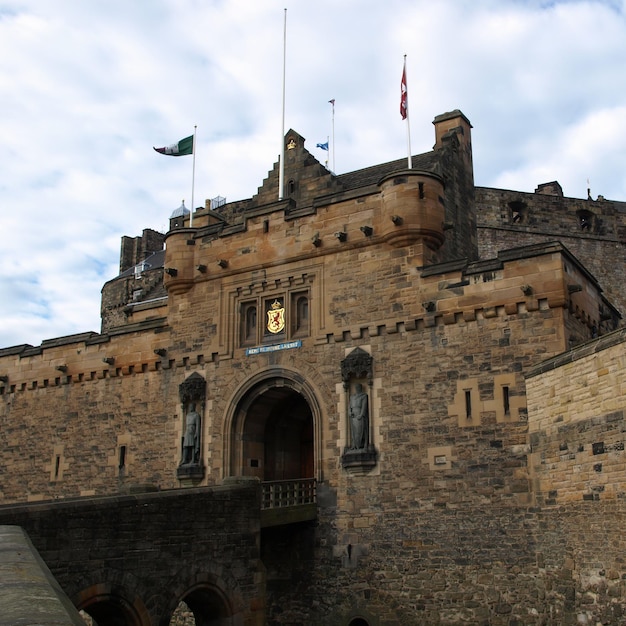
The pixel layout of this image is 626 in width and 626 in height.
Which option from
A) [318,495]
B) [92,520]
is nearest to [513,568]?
[318,495]

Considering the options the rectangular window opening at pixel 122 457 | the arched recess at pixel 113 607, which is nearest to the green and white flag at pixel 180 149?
the rectangular window opening at pixel 122 457

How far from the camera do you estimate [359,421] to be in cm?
1814

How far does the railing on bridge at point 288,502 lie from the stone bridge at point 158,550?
47mm

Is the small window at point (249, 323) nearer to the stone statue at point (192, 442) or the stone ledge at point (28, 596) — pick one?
the stone statue at point (192, 442)

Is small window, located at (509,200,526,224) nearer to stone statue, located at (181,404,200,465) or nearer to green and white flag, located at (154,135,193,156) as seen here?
green and white flag, located at (154,135,193,156)

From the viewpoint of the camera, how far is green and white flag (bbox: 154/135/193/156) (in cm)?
2414

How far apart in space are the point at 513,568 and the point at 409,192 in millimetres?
8711

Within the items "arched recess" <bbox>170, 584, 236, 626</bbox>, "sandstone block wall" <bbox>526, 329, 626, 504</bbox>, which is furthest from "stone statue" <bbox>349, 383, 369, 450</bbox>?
"arched recess" <bbox>170, 584, 236, 626</bbox>

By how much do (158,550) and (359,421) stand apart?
5.91 metres

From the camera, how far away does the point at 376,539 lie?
17.5 metres

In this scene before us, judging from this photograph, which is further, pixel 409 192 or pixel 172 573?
pixel 409 192

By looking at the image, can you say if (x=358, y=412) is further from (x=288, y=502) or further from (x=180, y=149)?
(x=180, y=149)

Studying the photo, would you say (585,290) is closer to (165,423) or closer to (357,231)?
(357,231)

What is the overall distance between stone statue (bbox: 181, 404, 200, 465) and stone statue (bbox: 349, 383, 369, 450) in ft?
15.1
